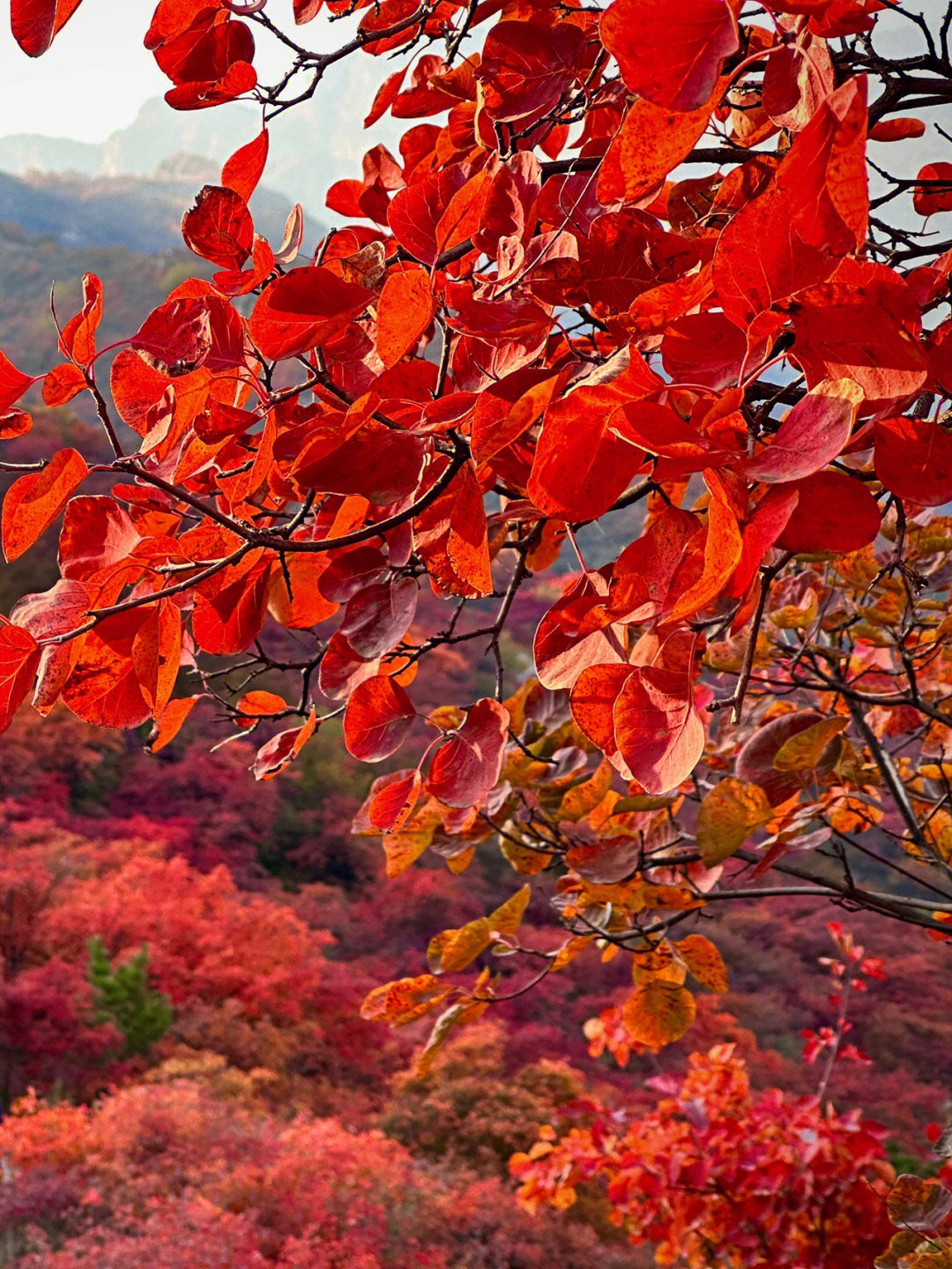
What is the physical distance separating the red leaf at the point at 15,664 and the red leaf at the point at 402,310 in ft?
0.51

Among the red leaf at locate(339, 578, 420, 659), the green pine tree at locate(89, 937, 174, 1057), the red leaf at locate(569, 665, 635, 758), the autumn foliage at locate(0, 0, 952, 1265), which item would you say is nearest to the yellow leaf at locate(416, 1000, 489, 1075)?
the autumn foliage at locate(0, 0, 952, 1265)

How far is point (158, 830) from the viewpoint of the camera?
520cm

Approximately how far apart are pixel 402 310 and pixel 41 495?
0.15 meters

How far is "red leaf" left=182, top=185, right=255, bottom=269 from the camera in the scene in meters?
0.44

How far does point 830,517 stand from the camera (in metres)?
0.29

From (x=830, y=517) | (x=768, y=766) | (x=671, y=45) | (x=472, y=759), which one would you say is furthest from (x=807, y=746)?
(x=671, y=45)

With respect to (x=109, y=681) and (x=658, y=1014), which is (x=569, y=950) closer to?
(x=658, y=1014)

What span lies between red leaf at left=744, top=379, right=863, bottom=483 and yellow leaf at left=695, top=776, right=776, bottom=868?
38 cm

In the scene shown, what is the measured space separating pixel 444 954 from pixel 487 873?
5264mm

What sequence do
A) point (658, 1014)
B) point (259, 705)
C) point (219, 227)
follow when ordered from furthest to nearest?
point (658, 1014) → point (259, 705) → point (219, 227)

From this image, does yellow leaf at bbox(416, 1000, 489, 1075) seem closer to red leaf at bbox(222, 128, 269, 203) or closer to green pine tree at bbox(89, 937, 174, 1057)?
red leaf at bbox(222, 128, 269, 203)

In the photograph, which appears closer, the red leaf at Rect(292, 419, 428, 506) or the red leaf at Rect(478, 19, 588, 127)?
the red leaf at Rect(292, 419, 428, 506)

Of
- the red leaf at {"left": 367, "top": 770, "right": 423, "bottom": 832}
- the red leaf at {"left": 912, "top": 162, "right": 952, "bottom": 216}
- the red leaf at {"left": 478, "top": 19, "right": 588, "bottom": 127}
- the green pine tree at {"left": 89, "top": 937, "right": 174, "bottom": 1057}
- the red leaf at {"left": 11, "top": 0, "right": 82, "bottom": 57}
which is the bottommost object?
the green pine tree at {"left": 89, "top": 937, "right": 174, "bottom": 1057}

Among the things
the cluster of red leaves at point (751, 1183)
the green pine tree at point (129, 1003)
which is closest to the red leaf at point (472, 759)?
the cluster of red leaves at point (751, 1183)
